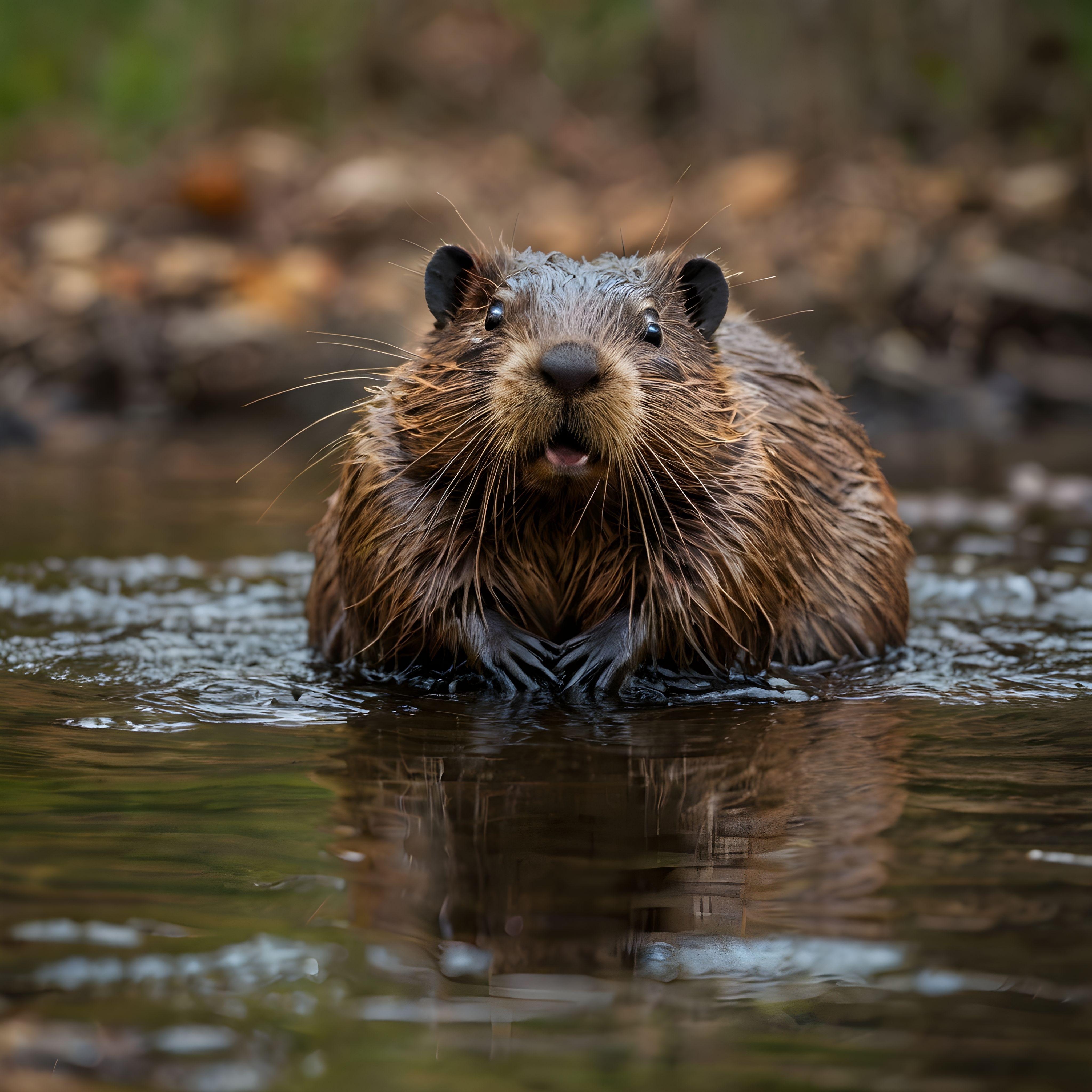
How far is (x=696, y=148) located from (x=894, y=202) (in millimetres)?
3625

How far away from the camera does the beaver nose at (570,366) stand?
3920 mm

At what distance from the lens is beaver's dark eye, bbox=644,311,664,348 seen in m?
4.50

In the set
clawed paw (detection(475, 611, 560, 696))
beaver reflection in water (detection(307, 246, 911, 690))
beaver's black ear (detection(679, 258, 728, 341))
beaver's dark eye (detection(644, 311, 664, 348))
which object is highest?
beaver's black ear (detection(679, 258, 728, 341))

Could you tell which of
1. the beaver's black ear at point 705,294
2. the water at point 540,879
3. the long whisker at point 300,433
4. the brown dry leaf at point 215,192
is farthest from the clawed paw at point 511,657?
the brown dry leaf at point 215,192

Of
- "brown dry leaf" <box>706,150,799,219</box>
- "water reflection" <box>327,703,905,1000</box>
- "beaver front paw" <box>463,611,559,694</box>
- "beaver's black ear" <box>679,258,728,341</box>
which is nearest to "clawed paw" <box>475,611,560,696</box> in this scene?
"beaver front paw" <box>463,611,559,694</box>

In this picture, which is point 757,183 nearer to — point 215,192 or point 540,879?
point 215,192

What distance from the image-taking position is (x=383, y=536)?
4.70 meters

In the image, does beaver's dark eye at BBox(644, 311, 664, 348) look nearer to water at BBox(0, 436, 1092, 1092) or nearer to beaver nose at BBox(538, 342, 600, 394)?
beaver nose at BBox(538, 342, 600, 394)

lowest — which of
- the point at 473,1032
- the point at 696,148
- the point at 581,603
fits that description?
the point at 473,1032

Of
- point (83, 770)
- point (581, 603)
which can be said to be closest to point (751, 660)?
point (581, 603)

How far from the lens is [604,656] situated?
14.9 ft

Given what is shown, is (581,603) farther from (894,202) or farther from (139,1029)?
(894,202)

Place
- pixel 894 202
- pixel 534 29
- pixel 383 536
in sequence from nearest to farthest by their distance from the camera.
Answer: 1. pixel 383 536
2. pixel 894 202
3. pixel 534 29

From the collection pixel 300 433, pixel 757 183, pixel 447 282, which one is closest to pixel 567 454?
pixel 447 282
